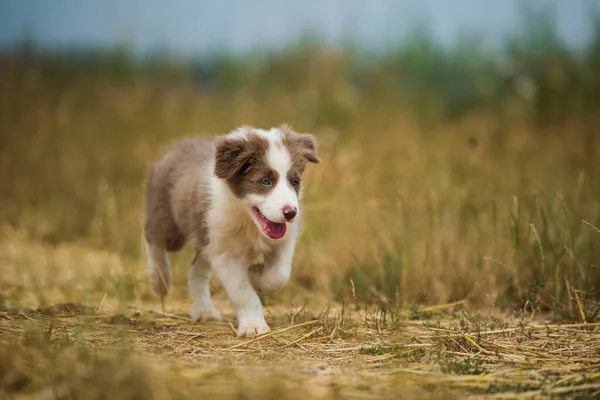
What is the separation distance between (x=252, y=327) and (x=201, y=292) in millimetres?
893

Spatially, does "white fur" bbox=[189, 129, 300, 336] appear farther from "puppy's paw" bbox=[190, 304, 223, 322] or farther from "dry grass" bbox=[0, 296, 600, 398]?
"puppy's paw" bbox=[190, 304, 223, 322]

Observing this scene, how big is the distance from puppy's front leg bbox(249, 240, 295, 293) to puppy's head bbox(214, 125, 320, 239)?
0.26 metres

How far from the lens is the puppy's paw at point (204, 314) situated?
503cm

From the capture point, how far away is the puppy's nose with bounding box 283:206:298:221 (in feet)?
13.9

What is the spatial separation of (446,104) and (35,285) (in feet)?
22.4

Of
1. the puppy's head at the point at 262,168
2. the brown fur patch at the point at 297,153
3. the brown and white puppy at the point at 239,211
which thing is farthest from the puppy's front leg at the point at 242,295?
the brown fur patch at the point at 297,153

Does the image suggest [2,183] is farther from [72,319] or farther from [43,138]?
[72,319]

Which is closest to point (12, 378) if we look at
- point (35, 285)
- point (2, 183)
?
point (35, 285)

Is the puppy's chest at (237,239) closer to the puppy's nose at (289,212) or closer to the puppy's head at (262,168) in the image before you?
the puppy's head at (262,168)

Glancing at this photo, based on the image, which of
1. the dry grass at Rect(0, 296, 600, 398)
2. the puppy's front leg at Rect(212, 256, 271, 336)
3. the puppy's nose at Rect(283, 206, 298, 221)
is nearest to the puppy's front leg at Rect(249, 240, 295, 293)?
the puppy's front leg at Rect(212, 256, 271, 336)

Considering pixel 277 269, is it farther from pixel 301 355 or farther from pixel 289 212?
pixel 301 355

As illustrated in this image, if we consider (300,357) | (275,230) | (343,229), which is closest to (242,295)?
(275,230)

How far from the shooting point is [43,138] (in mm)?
10039

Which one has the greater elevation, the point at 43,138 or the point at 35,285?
the point at 43,138
